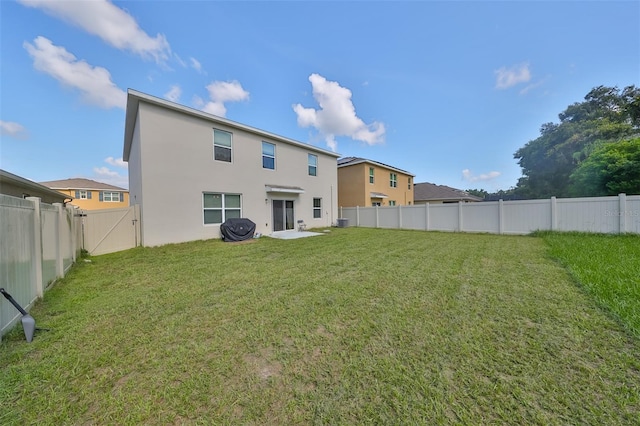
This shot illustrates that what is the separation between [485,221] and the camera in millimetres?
12039

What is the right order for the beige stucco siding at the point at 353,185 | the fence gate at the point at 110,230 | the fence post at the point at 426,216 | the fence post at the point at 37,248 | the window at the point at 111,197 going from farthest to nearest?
the window at the point at 111,197
the beige stucco siding at the point at 353,185
the fence post at the point at 426,216
the fence gate at the point at 110,230
the fence post at the point at 37,248

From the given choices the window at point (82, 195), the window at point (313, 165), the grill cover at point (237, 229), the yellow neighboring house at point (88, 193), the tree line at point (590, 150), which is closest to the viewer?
the grill cover at point (237, 229)

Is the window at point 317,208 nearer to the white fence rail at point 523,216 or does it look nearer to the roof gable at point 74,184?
the white fence rail at point 523,216

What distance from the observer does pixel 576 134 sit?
1834 cm

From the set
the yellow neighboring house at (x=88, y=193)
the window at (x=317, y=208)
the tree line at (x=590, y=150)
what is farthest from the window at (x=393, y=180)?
the yellow neighboring house at (x=88, y=193)

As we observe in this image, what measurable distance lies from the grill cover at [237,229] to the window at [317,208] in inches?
213

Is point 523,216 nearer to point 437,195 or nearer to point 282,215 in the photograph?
point 282,215

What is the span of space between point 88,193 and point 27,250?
31.4 metres

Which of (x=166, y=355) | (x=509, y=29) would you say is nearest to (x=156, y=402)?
(x=166, y=355)

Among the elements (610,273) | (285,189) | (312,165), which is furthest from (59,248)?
(312,165)

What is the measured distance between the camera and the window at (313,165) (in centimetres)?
1523

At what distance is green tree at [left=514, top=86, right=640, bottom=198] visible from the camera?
17.3m

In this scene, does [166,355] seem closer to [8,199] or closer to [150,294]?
[150,294]

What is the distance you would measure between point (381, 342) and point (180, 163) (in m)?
10.2
